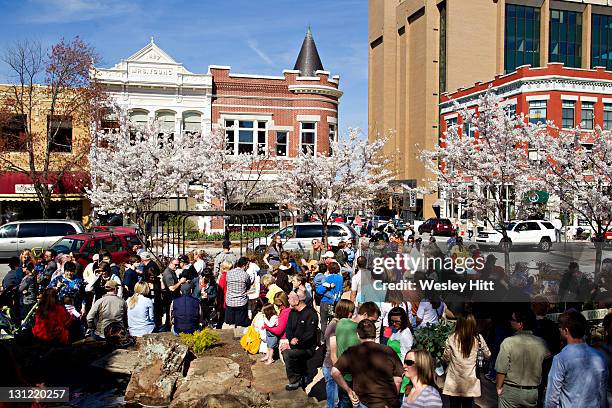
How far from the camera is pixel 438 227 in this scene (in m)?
41.2

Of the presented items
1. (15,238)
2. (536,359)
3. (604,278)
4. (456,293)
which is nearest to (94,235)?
(15,238)

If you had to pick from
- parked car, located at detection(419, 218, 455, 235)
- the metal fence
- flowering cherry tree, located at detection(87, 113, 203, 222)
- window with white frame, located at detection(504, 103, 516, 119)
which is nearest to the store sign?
flowering cherry tree, located at detection(87, 113, 203, 222)

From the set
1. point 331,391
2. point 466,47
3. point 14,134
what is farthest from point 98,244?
point 466,47

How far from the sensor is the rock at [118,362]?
10.3 metres

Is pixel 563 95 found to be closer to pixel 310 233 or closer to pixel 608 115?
pixel 608 115

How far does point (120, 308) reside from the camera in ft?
35.8

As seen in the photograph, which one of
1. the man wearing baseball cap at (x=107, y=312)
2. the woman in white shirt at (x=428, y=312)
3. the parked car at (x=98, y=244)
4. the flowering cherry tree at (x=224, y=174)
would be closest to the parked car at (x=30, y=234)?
the parked car at (x=98, y=244)

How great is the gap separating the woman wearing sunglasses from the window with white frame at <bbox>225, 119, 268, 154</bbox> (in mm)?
34171

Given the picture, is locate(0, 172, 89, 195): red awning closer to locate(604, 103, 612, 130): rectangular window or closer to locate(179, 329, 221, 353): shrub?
locate(179, 329, 221, 353): shrub

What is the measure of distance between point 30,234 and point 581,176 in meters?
21.5

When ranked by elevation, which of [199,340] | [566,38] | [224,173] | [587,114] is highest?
[566,38]

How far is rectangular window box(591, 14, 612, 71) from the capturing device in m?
62.8

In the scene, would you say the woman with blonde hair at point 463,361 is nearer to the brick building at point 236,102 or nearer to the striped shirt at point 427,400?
the striped shirt at point 427,400

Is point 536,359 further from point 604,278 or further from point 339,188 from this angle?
point 339,188
